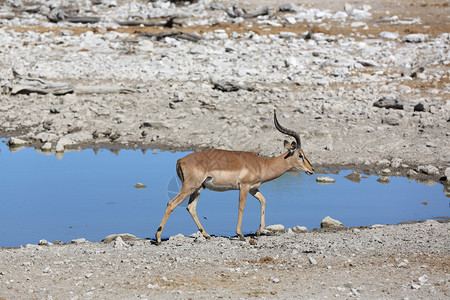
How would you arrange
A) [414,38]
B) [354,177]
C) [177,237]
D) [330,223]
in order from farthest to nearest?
[414,38] < [354,177] < [330,223] < [177,237]

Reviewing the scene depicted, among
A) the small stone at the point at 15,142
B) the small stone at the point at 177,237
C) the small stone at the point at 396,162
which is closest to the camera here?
the small stone at the point at 177,237

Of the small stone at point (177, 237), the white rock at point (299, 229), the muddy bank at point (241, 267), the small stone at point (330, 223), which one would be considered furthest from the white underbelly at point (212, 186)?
the small stone at point (330, 223)

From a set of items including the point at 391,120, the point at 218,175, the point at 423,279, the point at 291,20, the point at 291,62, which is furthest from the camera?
the point at 291,20

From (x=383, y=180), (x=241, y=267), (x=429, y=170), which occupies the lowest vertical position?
(x=383, y=180)

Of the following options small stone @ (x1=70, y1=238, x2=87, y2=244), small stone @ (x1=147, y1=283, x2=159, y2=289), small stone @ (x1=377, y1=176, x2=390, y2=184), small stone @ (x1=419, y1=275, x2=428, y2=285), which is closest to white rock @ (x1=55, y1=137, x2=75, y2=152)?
small stone @ (x1=70, y1=238, x2=87, y2=244)

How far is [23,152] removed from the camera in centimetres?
1716

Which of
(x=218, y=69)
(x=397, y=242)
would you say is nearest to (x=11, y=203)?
(x=397, y=242)

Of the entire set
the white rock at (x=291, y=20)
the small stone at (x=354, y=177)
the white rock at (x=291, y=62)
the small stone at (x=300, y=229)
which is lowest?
the white rock at (x=291, y=20)

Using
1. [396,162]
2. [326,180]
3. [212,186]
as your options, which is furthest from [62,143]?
[212,186]

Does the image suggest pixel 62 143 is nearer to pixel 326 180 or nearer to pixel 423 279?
pixel 326 180

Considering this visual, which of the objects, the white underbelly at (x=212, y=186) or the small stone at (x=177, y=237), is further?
the small stone at (x=177, y=237)

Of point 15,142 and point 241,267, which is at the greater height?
point 241,267

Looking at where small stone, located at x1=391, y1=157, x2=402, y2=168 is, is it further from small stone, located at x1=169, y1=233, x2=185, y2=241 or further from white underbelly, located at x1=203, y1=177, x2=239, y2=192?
small stone, located at x1=169, y1=233, x2=185, y2=241

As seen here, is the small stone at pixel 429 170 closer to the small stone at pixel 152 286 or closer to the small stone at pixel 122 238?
the small stone at pixel 122 238
